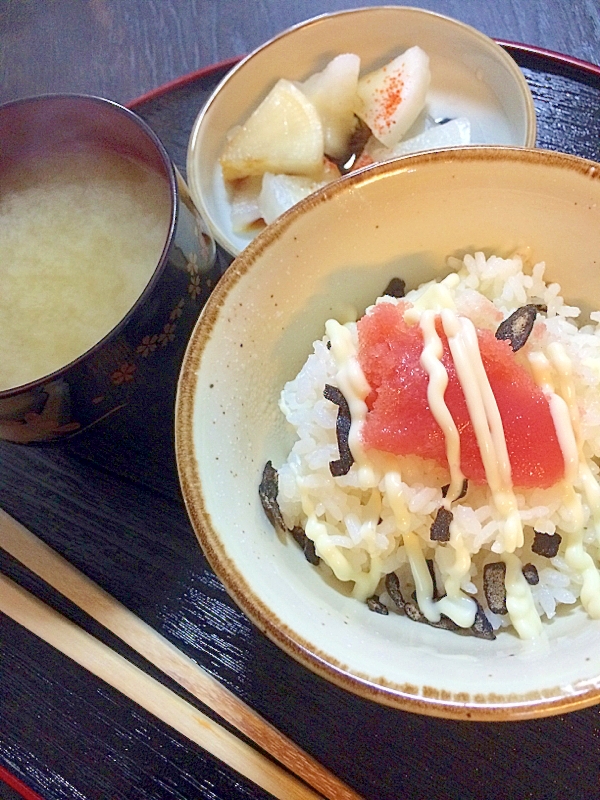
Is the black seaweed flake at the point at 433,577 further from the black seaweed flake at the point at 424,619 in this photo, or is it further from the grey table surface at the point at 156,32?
the grey table surface at the point at 156,32

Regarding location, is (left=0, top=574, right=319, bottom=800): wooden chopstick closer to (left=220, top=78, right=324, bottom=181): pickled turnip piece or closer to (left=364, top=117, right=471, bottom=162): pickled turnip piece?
(left=220, top=78, right=324, bottom=181): pickled turnip piece

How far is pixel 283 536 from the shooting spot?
1.12 meters

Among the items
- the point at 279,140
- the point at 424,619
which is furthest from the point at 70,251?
the point at 424,619

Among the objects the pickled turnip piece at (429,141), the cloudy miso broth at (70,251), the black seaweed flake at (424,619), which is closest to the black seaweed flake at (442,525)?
the black seaweed flake at (424,619)

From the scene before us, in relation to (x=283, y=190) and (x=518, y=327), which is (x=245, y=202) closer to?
(x=283, y=190)

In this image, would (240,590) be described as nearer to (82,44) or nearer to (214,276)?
(214,276)

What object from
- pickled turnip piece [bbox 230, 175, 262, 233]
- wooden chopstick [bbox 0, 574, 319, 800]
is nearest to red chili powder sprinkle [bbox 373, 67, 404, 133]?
pickled turnip piece [bbox 230, 175, 262, 233]

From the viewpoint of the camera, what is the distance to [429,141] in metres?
1.64

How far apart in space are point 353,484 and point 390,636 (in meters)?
0.23

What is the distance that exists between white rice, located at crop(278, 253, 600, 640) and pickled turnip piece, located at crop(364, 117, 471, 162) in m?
0.55

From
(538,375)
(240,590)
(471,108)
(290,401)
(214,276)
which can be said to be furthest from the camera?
(471,108)

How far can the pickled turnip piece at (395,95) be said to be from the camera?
1.61m

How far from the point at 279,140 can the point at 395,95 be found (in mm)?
303

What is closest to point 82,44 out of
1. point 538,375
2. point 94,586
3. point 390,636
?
point 94,586
